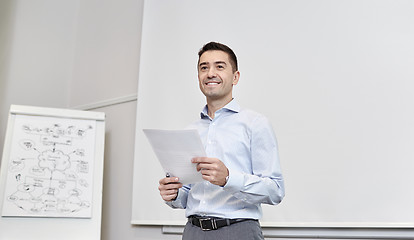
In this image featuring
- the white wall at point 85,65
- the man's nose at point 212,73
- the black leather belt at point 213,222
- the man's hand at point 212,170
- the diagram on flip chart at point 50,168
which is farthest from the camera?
the white wall at point 85,65

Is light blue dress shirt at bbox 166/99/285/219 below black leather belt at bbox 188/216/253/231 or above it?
above

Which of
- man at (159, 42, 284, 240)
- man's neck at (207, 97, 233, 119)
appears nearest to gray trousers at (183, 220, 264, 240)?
man at (159, 42, 284, 240)

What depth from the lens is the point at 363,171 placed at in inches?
79.0

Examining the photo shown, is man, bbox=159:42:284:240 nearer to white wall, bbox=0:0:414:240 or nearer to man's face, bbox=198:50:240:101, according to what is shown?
man's face, bbox=198:50:240:101

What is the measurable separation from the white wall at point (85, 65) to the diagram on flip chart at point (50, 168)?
0.28 meters

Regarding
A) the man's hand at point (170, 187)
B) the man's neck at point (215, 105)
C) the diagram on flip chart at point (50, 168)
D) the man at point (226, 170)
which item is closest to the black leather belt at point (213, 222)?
the man at point (226, 170)

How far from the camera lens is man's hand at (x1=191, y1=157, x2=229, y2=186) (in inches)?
49.6

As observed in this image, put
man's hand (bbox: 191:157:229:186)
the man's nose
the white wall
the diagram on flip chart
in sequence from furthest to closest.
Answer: the white wall, the diagram on flip chart, the man's nose, man's hand (bbox: 191:157:229:186)

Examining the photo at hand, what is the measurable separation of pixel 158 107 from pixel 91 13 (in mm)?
1329

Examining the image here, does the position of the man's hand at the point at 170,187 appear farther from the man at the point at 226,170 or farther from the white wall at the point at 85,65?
the white wall at the point at 85,65

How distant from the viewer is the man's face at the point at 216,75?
1.53 meters

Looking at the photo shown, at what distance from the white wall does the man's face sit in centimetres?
158

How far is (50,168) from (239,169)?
175 cm

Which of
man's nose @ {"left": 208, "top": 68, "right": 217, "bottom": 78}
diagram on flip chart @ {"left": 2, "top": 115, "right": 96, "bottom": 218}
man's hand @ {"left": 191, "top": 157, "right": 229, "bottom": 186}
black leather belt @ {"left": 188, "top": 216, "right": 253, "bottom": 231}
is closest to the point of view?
man's hand @ {"left": 191, "top": 157, "right": 229, "bottom": 186}
